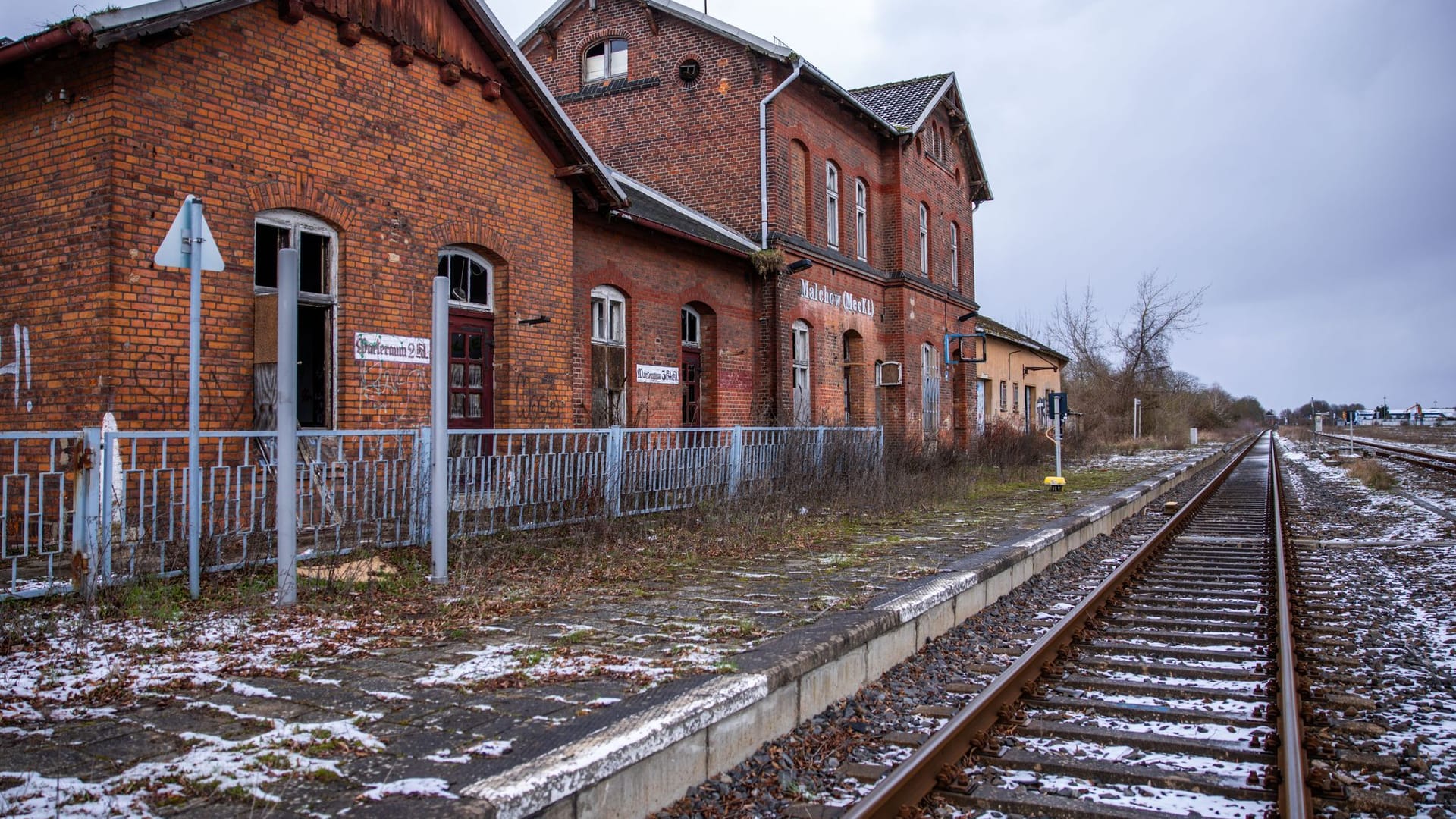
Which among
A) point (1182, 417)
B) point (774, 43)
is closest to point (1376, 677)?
point (774, 43)

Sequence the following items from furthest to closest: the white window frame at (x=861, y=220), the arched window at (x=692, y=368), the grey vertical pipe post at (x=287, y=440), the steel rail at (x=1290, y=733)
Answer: the white window frame at (x=861, y=220) < the arched window at (x=692, y=368) < the grey vertical pipe post at (x=287, y=440) < the steel rail at (x=1290, y=733)

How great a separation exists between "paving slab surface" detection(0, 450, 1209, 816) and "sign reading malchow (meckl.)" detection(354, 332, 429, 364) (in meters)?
3.68

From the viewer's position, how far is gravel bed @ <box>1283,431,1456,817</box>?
4102mm

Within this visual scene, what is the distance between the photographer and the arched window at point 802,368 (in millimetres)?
17906

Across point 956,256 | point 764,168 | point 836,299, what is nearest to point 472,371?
point 764,168

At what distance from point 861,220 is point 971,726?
17497 millimetres

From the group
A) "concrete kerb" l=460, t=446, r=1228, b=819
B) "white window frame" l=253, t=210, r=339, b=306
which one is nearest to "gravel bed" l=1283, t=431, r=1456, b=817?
"concrete kerb" l=460, t=446, r=1228, b=819

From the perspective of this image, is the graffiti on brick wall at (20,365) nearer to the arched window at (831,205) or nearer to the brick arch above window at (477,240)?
the brick arch above window at (477,240)

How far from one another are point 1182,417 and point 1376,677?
55.0 metres

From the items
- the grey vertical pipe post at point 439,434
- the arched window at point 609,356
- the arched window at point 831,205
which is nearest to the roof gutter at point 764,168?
the arched window at point 831,205

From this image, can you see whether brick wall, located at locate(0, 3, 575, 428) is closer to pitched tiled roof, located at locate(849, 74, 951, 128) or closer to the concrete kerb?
the concrete kerb

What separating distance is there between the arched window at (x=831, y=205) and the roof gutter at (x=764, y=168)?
244 centimetres

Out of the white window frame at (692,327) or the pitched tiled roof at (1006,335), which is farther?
the pitched tiled roof at (1006,335)

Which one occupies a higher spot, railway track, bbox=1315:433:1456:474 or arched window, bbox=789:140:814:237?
arched window, bbox=789:140:814:237
